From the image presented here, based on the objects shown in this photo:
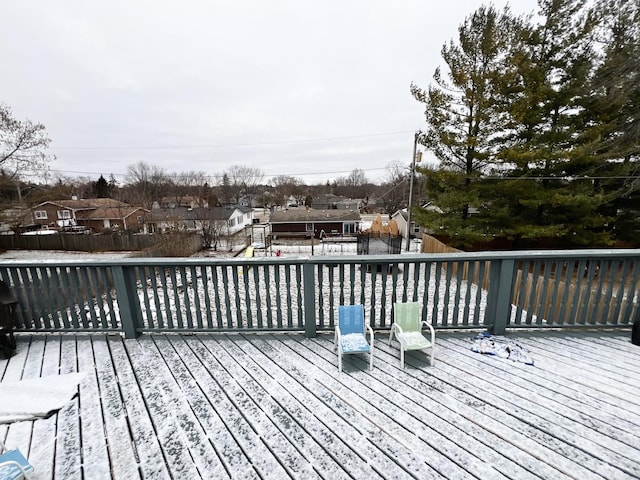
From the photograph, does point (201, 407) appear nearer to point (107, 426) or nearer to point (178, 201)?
point (107, 426)

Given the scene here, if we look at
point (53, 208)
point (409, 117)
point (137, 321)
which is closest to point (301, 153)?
point (409, 117)

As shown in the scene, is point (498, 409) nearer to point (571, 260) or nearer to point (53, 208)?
point (571, 260)

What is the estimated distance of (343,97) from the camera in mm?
19375

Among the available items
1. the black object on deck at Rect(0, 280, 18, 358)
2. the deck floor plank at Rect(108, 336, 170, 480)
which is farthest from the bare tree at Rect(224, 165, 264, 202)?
the deck floor plank at Rect(108, 336, 170, 480)

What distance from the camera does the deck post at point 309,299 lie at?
2.68 meters

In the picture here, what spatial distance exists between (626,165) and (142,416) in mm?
14169

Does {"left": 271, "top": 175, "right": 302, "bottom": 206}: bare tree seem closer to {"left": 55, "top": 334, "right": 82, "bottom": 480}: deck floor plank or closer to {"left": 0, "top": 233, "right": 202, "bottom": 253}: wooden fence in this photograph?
{"left": 0, "top": 233, "right": 202, "bottom": 253}: wooden fence

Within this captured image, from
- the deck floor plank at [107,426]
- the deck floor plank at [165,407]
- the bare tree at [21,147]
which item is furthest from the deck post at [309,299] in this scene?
the bare tree at [21,147]

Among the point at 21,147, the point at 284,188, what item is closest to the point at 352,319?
the point at 21,147

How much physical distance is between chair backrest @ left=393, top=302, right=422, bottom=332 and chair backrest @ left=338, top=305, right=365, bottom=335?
1.15 feet

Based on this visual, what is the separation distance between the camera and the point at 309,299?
276 centimetres

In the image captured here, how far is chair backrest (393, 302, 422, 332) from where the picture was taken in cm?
263

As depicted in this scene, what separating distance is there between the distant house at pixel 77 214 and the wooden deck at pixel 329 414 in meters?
30.2

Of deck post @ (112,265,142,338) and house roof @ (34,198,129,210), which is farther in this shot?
house roof @ (34,198,129,210)
